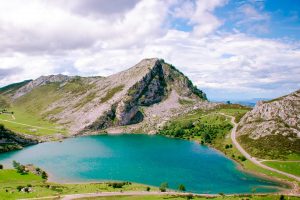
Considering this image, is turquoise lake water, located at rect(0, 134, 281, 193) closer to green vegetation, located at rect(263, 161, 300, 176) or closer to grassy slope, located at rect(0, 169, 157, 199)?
grassy slope, located at rect(0, 169, 157, 199)

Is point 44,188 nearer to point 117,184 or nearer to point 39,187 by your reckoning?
point 39,187

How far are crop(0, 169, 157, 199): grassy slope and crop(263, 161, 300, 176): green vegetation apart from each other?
62927 millimetres

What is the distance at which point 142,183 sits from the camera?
13612 cm

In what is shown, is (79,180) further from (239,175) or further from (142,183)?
(239,175)

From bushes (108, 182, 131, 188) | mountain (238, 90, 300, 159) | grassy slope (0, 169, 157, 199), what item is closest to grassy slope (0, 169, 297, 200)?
grassy slope (0, 169, 157, 199)

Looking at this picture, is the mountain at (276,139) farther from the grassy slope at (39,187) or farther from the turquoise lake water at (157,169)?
the grassy slope at (39,187)

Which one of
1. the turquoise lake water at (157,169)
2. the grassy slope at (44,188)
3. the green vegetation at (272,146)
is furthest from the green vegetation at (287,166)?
the grassy slope at (44,188)

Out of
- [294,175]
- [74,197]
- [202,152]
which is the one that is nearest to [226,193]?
[294,175]

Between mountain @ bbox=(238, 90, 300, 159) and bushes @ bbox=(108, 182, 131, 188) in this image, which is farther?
mountain @ bbox=(238, 90, 300, 159)

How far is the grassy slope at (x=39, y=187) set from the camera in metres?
113

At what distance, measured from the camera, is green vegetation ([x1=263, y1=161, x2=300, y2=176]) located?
14880cm

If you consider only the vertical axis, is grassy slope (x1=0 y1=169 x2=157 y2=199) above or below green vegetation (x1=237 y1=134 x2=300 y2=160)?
below

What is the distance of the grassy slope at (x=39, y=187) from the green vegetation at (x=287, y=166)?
62.9 metres

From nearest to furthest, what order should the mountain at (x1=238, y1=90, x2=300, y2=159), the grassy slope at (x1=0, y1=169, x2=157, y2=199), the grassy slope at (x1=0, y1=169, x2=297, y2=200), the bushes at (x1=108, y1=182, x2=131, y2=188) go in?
the grassy slope at (x1=0, y1=169, x2=297, y2=200), the grassy slope at (x1=0, y1=169, x2=157, y2=199), the bushes at (x1=108, y1=182, x2=131, y2=188), the mountain at (x1=238, y1=90, x2=300, y2=159)
